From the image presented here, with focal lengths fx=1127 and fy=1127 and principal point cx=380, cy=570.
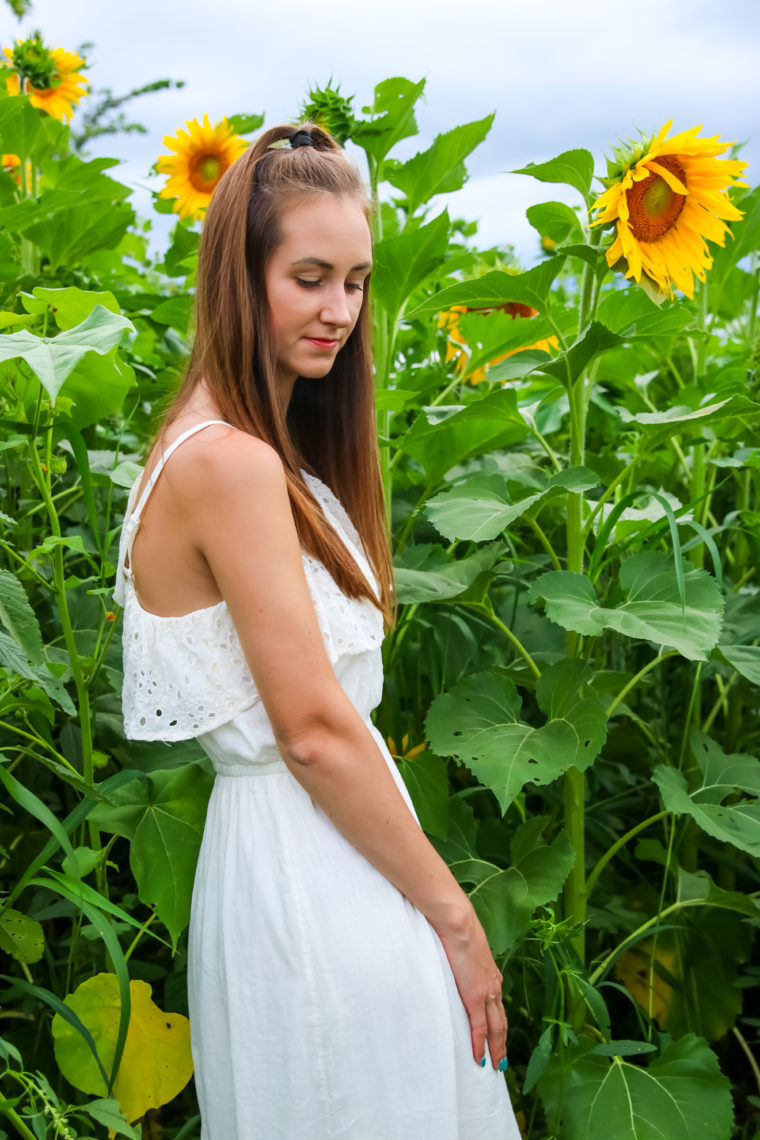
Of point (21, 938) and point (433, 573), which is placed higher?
point (433, 573)

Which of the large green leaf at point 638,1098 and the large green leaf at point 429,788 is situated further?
the large green leaf at point 429,788

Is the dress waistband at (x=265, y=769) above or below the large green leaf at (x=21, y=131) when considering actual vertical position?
below

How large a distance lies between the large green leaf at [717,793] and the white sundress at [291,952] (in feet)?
1.53

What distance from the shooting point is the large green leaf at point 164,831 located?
4.16ft

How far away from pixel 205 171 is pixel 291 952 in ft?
5.17

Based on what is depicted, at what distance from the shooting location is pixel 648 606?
143cm

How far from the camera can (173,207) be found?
2.26 meters

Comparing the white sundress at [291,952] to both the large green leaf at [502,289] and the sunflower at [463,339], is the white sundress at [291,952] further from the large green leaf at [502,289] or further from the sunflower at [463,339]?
the sunflower at [463,339]

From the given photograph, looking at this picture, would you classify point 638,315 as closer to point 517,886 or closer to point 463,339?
point 463,339

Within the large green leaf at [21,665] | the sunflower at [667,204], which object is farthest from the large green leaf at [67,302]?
the sunflower at [667,204]

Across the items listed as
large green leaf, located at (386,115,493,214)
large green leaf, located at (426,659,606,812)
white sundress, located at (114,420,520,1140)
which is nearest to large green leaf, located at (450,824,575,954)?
large green leaf, located at (426,659,606,812)

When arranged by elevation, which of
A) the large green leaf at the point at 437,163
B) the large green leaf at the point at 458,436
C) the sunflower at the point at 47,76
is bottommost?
the large green leaf at the point at 458,436

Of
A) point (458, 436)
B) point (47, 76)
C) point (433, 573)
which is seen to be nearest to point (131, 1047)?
point (433, 573)

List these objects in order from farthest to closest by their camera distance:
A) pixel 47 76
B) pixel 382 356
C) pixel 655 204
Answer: pixel 47 76 < pixel 382 356 < pixel 655 204
